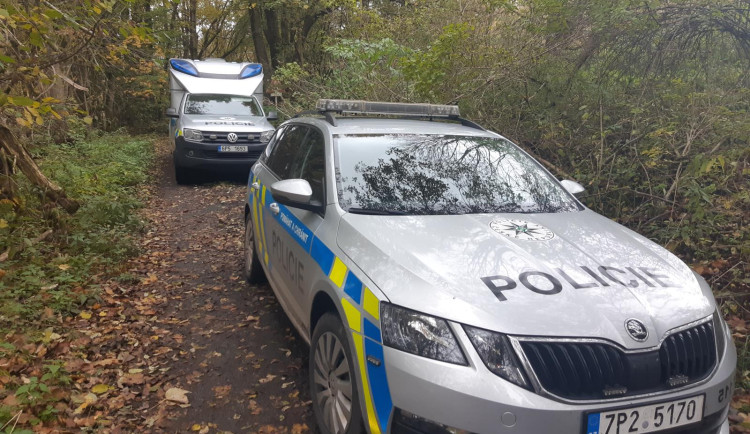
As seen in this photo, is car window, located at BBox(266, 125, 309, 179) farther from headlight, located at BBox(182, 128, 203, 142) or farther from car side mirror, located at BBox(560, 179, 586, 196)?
headlight, located at BBox(182, 128, 203, 142)

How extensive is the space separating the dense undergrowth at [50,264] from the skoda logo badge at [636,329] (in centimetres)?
317

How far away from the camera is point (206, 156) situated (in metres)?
10.3

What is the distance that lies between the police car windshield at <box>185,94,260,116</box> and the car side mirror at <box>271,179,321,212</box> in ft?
28.5

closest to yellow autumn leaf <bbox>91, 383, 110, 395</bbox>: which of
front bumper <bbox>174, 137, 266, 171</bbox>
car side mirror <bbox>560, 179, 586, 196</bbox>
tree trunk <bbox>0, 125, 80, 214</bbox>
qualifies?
car side mirror <bbox>560, 179, 586, 196</bbox>

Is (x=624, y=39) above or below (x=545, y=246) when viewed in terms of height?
above

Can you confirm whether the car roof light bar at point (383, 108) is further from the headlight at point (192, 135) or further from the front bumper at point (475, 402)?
the headlight at point (192, 135)

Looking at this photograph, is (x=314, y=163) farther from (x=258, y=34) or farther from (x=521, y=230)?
(x=258, y=34)

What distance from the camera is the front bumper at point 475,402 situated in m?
2.04

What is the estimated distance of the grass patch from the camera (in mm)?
4629

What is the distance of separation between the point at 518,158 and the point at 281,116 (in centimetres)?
1185

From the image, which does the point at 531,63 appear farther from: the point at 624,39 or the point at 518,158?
the point at 518,158

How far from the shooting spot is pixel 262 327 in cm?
458

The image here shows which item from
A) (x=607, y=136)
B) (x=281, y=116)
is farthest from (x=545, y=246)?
A: (x=281, y=116)

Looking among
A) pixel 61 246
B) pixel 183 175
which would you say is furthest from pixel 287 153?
pixel 183 175
